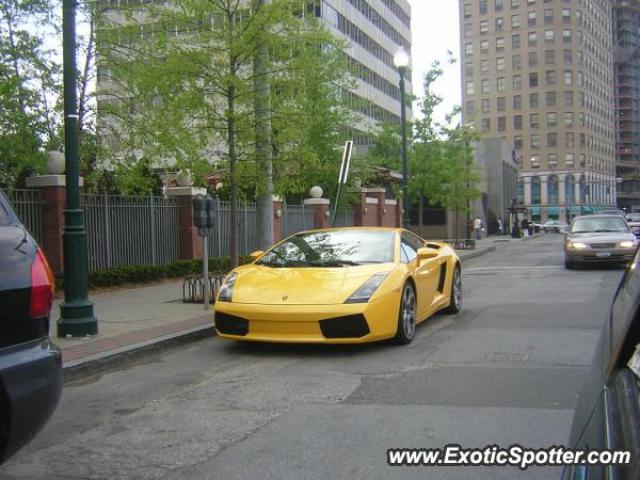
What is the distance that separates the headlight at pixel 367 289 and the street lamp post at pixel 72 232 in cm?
334

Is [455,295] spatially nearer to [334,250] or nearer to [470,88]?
[334,250]

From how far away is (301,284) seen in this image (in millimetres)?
7109

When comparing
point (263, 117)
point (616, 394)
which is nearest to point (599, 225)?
point (263, 117)

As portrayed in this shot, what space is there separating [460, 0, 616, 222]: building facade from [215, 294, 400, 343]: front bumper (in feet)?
338

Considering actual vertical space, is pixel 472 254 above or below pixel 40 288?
below

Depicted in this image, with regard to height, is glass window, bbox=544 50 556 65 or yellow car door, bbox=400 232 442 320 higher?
glass window, bbox=544 50 556 65

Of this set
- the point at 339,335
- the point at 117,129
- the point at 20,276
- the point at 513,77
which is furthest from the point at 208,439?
the point at 513,77

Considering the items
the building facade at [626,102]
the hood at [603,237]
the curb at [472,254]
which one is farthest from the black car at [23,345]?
the building facade at [626,102]

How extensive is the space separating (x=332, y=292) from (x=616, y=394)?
5.02m

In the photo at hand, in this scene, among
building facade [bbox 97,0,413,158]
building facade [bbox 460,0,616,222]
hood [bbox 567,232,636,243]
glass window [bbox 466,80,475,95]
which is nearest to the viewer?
hood [bbox 567,232,636,243]

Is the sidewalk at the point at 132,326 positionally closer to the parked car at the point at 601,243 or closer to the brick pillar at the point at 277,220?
the brick pillar at the point at 277,220

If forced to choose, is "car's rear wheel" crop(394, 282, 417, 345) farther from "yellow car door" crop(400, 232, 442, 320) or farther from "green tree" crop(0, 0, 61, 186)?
"green tree" crop(0, 0, 61, 186)

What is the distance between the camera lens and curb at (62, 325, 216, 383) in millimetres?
6320

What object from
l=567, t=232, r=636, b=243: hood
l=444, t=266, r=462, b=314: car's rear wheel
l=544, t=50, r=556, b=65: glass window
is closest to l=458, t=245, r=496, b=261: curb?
l=567, t=232, r=636, b=243: hood
